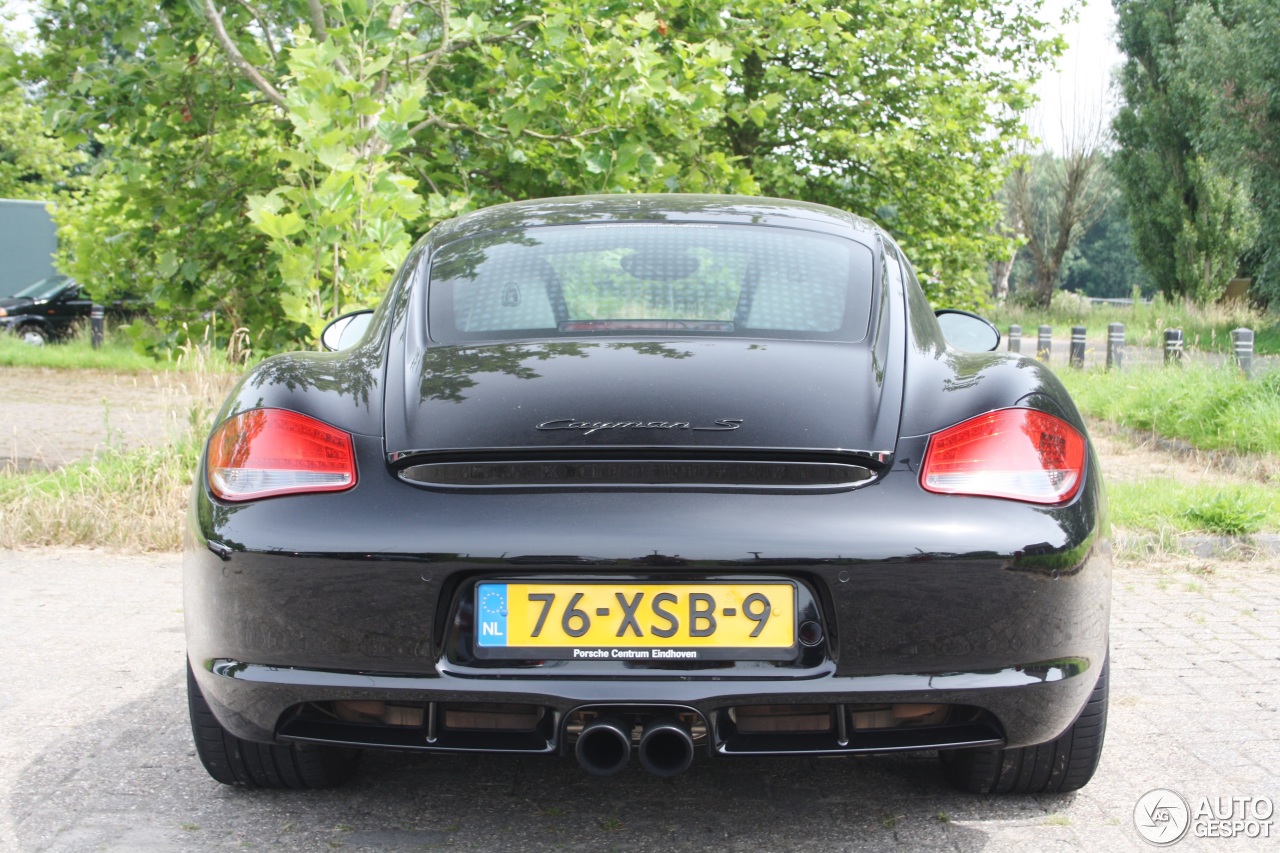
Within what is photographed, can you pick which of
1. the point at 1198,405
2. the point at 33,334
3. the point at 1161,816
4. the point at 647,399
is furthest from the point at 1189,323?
the point at 647,399

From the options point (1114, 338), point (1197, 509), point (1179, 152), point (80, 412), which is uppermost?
point (1179, 152)

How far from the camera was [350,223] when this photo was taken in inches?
243

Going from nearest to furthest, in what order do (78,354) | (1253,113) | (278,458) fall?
(278,458) → (78,354) → (1253,113)

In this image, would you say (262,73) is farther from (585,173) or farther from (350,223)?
(350,223)

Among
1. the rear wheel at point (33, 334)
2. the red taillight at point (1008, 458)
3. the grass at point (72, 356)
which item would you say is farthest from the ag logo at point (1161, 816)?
the rear wheel at point (33, 334)

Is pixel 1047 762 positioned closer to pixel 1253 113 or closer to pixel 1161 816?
pixel 1161 816

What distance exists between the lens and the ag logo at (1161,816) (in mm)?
2895

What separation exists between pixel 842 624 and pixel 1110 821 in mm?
961

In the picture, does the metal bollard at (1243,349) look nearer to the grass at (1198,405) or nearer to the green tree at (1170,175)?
the grass at (1198,405)

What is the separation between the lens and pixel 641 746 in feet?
8.17

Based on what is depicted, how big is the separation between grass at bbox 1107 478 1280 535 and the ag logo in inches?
139

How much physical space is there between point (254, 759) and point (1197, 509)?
5.12 metres

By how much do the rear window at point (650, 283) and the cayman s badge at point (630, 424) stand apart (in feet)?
1.40

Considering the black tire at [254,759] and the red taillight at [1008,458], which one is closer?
the red taillight at [1008,458]
